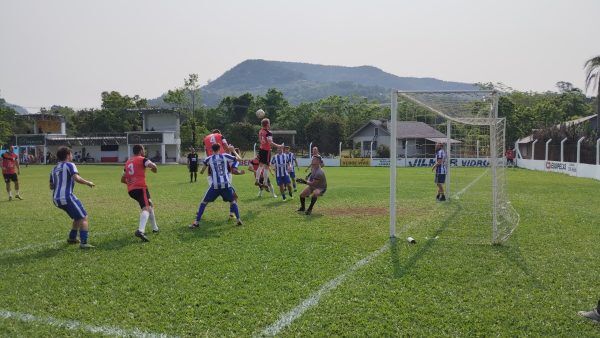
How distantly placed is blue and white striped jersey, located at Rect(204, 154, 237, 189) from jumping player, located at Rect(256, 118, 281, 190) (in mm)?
3624

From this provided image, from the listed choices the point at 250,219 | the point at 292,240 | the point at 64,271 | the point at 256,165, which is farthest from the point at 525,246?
the point at 256,165

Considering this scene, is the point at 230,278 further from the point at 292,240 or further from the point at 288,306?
the point at 292,240

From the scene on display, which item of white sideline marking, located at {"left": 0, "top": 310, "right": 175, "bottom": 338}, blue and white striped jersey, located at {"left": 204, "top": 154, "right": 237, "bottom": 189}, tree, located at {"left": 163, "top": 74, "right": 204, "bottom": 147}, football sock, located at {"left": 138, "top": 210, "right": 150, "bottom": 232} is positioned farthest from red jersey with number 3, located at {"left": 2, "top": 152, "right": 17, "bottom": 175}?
tree, located at {"left": 163, "top": 74, "right": 204, "bottom": 147}

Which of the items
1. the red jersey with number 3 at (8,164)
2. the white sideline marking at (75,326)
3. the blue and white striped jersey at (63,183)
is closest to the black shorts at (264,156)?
the blue and white striped jersey at (63,183)

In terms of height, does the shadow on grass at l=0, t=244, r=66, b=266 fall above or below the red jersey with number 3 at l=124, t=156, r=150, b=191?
below

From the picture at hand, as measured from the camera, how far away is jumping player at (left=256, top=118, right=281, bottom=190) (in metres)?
13.5

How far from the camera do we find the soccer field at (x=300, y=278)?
4.66m

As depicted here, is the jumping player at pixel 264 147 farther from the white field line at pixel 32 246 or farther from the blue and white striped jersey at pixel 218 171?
the white field line at pixel 32 246

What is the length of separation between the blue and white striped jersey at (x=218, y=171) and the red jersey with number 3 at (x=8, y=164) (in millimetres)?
10245

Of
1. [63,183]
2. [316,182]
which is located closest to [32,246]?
[63,183]

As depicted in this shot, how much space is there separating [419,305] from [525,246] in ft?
12.7

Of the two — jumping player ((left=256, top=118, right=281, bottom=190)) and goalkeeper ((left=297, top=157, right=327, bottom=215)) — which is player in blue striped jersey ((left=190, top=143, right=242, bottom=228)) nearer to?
goalkeeper ((left=297, top=157, right=327, bottom=215))

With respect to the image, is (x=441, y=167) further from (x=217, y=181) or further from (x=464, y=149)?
(x=217, y=181)

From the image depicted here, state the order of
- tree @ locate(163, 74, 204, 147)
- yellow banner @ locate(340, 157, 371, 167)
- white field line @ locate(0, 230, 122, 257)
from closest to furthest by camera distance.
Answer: white field line @ locate(0, 230, 122, 257)
yellow banner @ locate(340, 157, 371, 167)
tree @ locate(163, 74, 204, 147)
